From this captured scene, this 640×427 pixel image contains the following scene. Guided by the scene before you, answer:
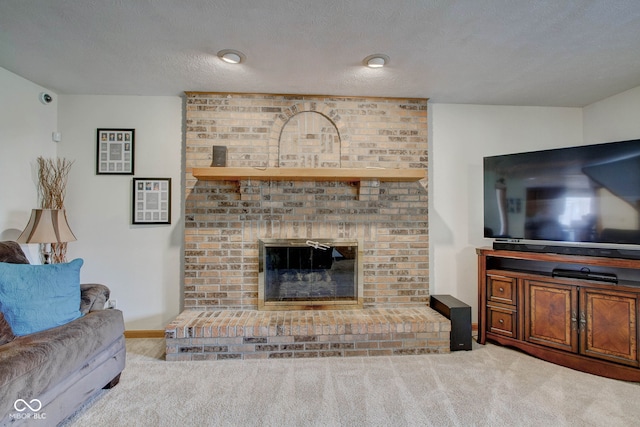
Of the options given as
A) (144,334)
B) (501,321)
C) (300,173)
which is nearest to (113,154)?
(144,334)

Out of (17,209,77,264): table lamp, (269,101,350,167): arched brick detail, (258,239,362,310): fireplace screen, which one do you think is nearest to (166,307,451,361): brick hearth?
(258,239,362,310): fireplace screen

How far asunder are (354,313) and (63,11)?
10.1ft

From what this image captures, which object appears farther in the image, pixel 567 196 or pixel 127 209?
pixel 127 209

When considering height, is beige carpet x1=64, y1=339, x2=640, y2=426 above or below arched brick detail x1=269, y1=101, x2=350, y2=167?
below

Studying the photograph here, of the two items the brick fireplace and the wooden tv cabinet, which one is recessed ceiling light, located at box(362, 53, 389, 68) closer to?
the brick fireplace

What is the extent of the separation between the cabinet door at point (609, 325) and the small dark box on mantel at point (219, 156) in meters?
3.23

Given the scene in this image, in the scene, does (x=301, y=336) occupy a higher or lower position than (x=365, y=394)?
higher

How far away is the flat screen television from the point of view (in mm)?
2203

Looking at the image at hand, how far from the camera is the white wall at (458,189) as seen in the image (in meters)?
3.02

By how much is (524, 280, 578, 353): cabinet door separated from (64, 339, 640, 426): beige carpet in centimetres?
20

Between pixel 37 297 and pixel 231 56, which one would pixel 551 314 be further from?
pixel 37 297

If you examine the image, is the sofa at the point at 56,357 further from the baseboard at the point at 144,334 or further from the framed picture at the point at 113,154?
the framed picture at the point at 113,154

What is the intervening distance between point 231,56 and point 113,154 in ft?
5.64

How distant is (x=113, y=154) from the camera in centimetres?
282
